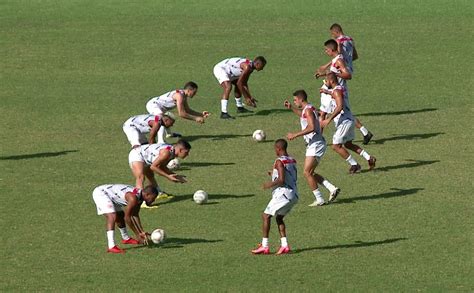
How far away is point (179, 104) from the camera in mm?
38875

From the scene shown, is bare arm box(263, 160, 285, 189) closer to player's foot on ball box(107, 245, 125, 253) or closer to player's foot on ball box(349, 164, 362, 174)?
player's foot on ball box(107, 245, 125, 253)

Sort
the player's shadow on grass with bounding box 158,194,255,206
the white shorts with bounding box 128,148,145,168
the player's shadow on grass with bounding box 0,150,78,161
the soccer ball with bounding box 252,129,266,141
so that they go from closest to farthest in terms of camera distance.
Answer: the white shorts with bounding box 128,148,145,168 < the player's shadow on grass with bounding box 158,194,255,206 < the player's shadow on grass with bounding box 0,150,78,161 < the soccer ball with bounding box 252,129,266,141

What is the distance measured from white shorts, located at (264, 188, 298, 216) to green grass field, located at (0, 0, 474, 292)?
1.01 m

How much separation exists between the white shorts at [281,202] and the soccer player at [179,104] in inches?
341

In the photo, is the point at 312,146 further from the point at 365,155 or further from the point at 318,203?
the point at 365,155

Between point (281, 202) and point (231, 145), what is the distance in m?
10.3

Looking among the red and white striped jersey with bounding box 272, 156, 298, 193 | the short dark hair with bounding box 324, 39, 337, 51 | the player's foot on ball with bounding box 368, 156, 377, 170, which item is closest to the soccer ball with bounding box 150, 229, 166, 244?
the red and white striped jersey with bounding box 272, 156, 298, 193

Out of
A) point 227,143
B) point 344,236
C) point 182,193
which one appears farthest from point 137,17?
point 344,236

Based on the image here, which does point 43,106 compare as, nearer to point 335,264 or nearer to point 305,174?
point 305,174

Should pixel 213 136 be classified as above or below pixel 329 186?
above

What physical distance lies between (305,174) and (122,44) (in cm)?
2160


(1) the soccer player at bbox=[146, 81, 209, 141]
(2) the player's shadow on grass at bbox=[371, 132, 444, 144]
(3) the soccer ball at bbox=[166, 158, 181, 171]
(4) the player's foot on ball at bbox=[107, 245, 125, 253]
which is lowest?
(4) the player's foot on ball at bbox=[107, 245, 125, 253]

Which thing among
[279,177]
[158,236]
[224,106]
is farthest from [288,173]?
[224,106]

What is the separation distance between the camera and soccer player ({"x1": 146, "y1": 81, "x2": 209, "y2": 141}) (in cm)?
3869
